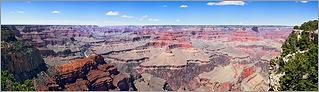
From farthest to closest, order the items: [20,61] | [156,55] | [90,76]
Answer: [156,55]
[90,76]
[20,61]

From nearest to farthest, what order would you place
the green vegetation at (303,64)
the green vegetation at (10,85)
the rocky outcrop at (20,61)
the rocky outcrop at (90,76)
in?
1. the green vegetation at (303,64)
2. the green vegetation at (10,85)
3. the rocky outcrop at (20,61)
4. the rocky outcrop at (90,76)

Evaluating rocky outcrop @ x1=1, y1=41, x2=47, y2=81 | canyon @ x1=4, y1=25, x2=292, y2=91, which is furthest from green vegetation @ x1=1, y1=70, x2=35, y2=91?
canyon @ x1=4, y1=25, x2=292, y2=91


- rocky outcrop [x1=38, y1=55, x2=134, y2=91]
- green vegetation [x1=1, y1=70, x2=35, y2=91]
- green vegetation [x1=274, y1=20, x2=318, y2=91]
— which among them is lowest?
rocky outcrop [x1=38, y1=55, x2=134, y2=91]

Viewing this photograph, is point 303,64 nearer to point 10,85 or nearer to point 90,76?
point 10,85

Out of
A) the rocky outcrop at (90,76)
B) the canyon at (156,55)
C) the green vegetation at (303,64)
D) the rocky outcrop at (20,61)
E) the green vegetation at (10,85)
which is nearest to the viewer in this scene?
the green vegetation at (303,64)

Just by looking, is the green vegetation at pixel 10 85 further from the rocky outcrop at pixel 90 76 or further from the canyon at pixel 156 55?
the canyon at pixel 156 55

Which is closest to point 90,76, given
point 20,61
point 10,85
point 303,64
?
point 20,61

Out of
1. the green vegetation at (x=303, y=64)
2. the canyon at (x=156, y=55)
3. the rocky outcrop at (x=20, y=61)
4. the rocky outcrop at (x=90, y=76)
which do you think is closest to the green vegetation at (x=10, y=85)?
the rocky outcrop at (x=20, y=61)

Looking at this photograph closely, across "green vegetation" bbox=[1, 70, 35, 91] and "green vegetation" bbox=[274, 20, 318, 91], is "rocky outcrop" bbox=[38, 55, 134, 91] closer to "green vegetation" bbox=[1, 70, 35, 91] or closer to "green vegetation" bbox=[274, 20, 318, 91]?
"green vegetation" bbox=[1, 70, 35, 91]

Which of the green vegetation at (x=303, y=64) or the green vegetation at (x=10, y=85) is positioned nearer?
the green vegetation at (x=303, y=64)

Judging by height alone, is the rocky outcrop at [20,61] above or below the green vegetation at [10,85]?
below
